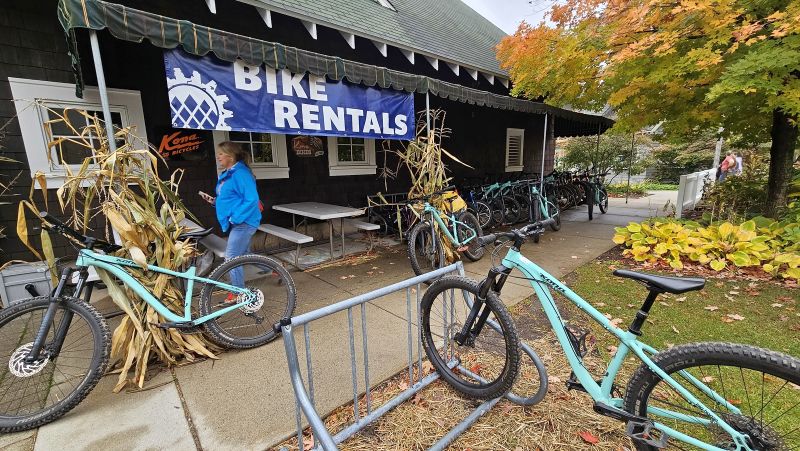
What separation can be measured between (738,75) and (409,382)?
4.93m

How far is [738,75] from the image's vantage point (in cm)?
401

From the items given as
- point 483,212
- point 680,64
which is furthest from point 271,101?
point 483,212

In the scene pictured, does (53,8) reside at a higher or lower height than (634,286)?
higher

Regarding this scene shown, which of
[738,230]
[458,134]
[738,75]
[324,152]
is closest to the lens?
[738,75]

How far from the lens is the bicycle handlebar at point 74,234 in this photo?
2.32m

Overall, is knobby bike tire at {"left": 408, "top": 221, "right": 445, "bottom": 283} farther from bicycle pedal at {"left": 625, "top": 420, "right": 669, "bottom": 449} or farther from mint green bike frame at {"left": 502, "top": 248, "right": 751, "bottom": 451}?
bicycle pedal at {"left": 625, "top": 420, "right": 669, "bottom": 449}

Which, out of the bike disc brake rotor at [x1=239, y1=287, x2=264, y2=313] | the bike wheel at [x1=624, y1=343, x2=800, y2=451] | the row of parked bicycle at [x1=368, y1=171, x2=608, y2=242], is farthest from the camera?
the row of parked bicycle at [x1=368, y1=171, x2=608, y2=242]

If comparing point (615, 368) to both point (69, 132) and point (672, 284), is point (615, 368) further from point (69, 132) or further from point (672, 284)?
point (69, 132)

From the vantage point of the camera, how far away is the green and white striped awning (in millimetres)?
2562

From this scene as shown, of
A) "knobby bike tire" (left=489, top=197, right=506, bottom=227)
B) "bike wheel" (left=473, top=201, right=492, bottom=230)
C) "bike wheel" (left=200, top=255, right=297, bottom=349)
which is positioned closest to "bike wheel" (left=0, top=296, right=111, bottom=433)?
"bike wheel" (left=200, top=255, right=297, bottom=349)

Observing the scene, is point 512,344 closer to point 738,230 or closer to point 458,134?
point 738,230

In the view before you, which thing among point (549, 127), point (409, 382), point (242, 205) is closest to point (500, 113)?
point (549, 127)

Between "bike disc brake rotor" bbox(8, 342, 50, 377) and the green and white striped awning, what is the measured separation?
2.20m

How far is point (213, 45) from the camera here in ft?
10.4
